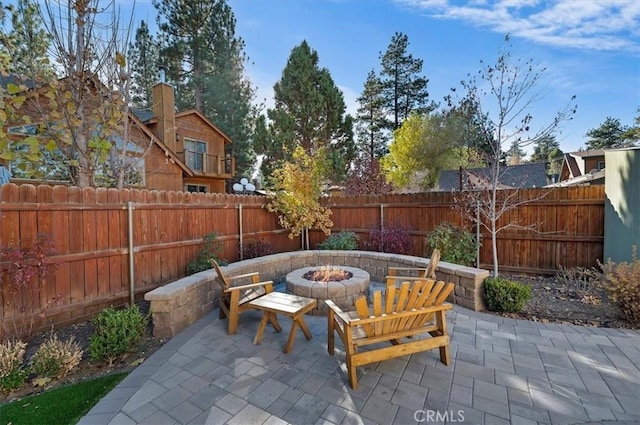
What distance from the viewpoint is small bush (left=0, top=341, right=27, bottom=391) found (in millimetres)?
2713

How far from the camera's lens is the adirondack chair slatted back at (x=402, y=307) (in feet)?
8.70

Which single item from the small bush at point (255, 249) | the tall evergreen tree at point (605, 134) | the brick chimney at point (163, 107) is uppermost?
the tall evergreen tree at point (605, 134)

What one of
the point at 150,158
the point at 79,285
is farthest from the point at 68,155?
the point at 150,158

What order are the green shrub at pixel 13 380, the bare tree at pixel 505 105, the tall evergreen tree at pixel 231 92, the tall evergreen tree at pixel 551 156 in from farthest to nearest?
the tall evergreen tree at pixel 551 156
the tall evergreen tree at pixel 231 92
the bare tree at pixel 505 105
the green shrub at pixel 13 380

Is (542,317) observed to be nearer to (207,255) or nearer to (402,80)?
(207,255)

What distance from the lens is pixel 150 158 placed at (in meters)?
11.2

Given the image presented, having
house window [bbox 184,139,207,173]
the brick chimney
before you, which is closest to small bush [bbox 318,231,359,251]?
the brick chimney

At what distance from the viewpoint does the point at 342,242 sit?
750cm

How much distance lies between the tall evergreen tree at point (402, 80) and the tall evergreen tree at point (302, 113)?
11267mm

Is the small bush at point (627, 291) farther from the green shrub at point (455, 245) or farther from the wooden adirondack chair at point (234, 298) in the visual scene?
the wooden adirondack chair at point (234, 298)

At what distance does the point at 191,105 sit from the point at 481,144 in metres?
17.8

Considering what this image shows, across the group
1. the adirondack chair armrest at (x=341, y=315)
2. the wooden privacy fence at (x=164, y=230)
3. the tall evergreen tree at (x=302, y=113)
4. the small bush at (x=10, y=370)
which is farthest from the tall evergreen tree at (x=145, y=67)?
the adirondack chair armrest at (x=341, y=315)

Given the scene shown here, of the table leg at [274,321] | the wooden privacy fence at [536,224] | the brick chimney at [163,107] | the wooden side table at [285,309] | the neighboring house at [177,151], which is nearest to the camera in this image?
the wooden side table at [285,309]

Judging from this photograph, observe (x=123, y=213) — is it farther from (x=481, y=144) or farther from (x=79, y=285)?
(x=481, y=144)
